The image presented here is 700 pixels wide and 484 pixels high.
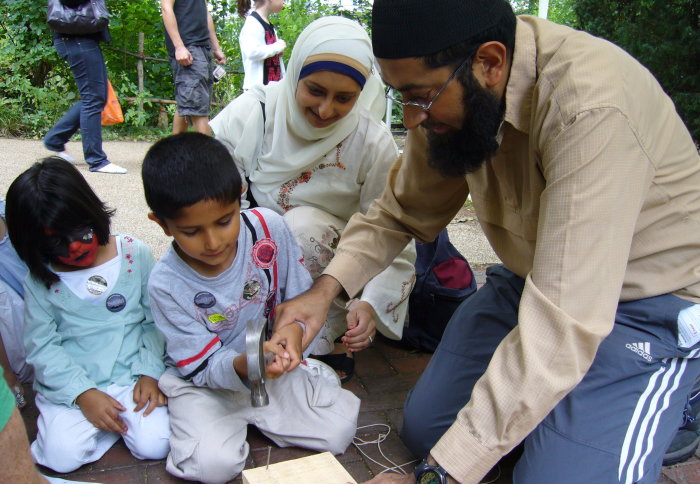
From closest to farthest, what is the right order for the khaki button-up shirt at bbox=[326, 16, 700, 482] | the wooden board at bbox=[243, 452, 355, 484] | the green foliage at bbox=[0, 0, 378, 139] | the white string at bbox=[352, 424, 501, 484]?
the khaki button-up shirt at bbox=[326, 16, 700, 482] < the wooden board at bbox=[243, 452, 355, 484] < the white string at bbox=[352, 424, 501, 484] < the green foliage at bbox=[0, 0, 378, 139]

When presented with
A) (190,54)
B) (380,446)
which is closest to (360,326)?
(380,446)

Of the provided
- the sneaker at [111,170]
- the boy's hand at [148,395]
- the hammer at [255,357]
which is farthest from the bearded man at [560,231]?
the sneaker at [111,170]

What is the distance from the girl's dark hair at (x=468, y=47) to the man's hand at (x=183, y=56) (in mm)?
4015

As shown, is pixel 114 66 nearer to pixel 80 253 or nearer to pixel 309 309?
pixel 80 253

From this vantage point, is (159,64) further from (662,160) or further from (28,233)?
(662,160)

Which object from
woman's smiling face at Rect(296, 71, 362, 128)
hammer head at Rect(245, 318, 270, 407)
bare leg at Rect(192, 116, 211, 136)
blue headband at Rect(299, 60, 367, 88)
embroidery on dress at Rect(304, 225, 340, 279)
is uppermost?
blue headband at Rect(299, 60, 367, 88)

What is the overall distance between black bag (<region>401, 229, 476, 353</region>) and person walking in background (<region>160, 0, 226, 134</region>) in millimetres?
3216

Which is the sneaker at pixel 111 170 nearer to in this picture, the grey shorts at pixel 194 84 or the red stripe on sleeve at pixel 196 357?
the grey shorts at pixel 194 84

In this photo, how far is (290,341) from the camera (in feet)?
6.29

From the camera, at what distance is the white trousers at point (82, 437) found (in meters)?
2.02

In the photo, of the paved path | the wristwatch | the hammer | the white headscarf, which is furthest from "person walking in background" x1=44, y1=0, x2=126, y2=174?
the wristwatch

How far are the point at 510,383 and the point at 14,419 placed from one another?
1.09 meters

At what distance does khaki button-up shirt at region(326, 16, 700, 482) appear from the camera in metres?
1.42

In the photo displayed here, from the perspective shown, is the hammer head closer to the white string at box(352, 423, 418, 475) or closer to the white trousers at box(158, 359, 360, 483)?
the white trousers at box(158, 359, 360, 483)
